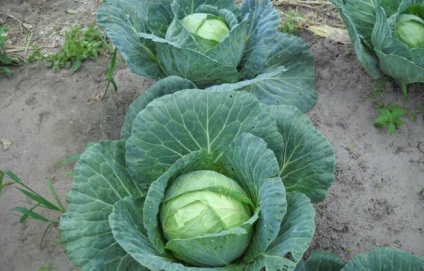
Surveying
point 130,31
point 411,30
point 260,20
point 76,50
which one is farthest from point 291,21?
point 76,50

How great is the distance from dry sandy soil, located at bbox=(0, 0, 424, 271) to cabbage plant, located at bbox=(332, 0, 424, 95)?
21cm

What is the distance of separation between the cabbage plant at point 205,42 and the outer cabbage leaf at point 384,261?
41.8 inches

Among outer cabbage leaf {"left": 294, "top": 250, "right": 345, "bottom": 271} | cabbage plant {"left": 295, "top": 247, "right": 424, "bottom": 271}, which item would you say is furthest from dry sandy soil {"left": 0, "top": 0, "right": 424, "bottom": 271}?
cabbage plant {"left": 295, "top": 247, "right": 424, "bottom": 271}

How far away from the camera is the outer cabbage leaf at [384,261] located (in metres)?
2.34

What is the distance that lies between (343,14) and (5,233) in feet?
7.99

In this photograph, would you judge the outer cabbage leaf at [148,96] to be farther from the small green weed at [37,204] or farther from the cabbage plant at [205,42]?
the small green weed at [37,204]

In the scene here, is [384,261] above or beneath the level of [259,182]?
beneath

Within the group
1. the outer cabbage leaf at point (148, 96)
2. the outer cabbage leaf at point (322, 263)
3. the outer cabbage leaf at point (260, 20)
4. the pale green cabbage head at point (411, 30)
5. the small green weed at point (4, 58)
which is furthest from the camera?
the small green weed at point (4, 58)

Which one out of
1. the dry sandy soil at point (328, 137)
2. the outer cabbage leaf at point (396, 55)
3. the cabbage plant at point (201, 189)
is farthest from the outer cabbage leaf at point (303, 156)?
the outer cabbage leaf at point (396, 55)

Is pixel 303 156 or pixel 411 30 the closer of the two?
pixel 303 156

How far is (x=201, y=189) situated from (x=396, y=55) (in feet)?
5.71

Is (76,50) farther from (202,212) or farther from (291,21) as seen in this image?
(202,212)

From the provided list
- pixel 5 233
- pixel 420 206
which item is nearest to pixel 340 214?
pixel 420 206

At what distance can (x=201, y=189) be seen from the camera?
211cm
